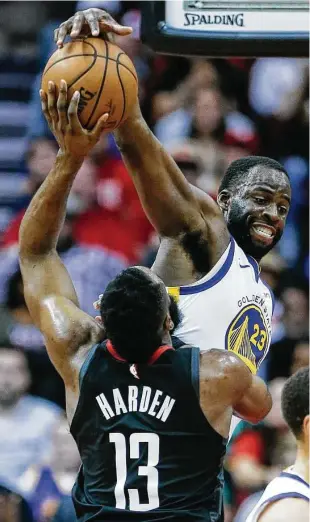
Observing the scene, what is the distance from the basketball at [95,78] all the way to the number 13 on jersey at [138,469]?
1177mm

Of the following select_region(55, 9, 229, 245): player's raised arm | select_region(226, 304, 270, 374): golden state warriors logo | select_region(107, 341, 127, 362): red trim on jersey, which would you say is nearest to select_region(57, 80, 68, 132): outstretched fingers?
select_region(55, 9, 229, 245): player's raised arm

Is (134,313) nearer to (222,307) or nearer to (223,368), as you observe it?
(223,368)

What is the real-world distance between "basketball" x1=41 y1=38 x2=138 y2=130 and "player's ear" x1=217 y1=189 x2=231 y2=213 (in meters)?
0.77

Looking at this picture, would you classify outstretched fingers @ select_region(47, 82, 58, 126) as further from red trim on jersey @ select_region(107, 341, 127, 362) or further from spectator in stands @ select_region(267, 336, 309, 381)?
spectator in stands @ select_region(267, 336, 309, 381)

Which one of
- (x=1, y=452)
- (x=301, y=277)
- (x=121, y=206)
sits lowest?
(x=1, y=452)

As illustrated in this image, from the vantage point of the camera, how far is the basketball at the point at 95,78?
3924 mm

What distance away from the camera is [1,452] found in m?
7.40

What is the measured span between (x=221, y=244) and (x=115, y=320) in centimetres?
89

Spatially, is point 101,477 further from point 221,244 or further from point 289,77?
point 289,77

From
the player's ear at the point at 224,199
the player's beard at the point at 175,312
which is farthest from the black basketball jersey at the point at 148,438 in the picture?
the player's ear at the point at 224,199

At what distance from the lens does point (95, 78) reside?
395 centimetres

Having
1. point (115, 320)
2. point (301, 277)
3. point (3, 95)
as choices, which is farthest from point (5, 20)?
point (115, 320)

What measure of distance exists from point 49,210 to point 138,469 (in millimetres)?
1057

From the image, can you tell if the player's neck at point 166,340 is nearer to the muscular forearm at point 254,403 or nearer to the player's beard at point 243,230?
the muscular forearm at point 254,403
